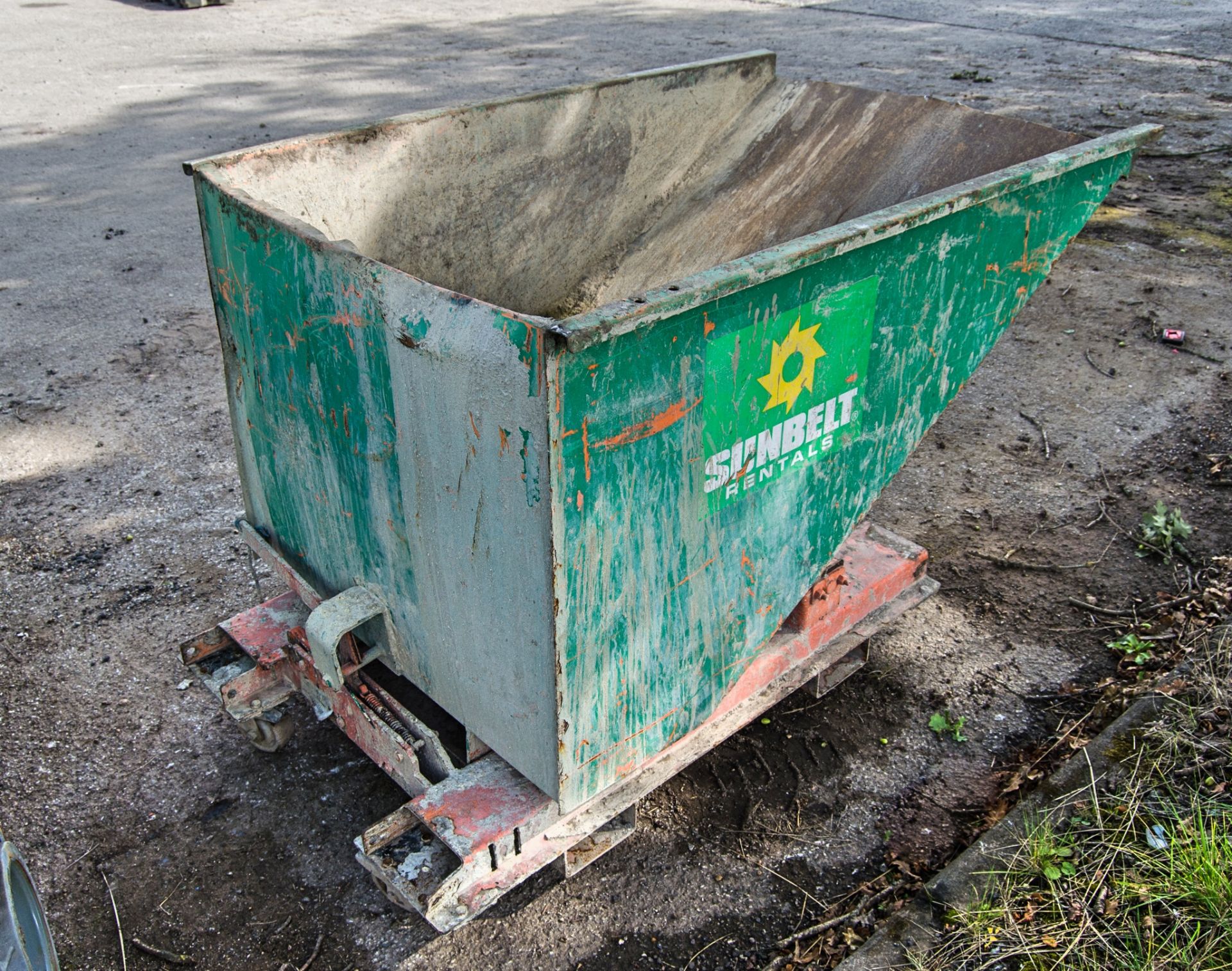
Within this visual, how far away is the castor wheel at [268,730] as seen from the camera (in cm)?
266

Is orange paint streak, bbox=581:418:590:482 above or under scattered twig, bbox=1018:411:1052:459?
above

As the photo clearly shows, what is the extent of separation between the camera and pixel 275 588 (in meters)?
3.35

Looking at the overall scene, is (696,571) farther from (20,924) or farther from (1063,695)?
(1063,695)

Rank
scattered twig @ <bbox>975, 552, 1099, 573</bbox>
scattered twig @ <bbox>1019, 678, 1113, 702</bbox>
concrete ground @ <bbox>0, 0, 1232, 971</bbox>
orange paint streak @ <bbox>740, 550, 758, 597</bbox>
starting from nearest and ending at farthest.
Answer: orange paint streak @ <bbox>740, 550, 758, 597</bbox>, concrete ground @ <bbox>0, 0, 1232, 971</bbox>, scattered twig @ <bbox>1019, 678, 1113, 702</bbox>, scattered twig @ <bbox>975, 552, 1099, 573</bbox>

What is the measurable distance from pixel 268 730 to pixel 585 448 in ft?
4.80

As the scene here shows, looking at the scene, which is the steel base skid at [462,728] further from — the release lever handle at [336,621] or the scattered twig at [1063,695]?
the scattered twig at [1063,695]

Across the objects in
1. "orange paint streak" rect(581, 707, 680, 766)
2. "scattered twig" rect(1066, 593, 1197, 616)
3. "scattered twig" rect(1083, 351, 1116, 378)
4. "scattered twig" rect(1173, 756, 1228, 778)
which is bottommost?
"scattered twig" rect(1066, 593, 1197, 616)

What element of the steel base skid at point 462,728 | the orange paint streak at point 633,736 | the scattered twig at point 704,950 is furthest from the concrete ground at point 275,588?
the orange paint streak at point 633,736

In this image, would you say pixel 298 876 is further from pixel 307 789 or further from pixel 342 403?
pixel 342 403

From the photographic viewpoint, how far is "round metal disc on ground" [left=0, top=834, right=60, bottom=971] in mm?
1584

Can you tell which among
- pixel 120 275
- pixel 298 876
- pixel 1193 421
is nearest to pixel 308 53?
pixel 120 275

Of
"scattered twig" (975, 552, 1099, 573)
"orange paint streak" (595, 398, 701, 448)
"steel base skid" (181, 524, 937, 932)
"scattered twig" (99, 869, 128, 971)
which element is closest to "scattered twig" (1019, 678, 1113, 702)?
"steel base skid" (181, 524, 937, 932)

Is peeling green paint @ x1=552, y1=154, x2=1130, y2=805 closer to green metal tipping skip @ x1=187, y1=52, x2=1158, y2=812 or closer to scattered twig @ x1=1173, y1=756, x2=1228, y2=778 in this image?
green metal tipping skip @ x1=187, y1=52, x2=1158, y2=812

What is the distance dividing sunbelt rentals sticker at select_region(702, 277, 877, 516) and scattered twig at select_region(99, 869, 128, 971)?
5.20ft
